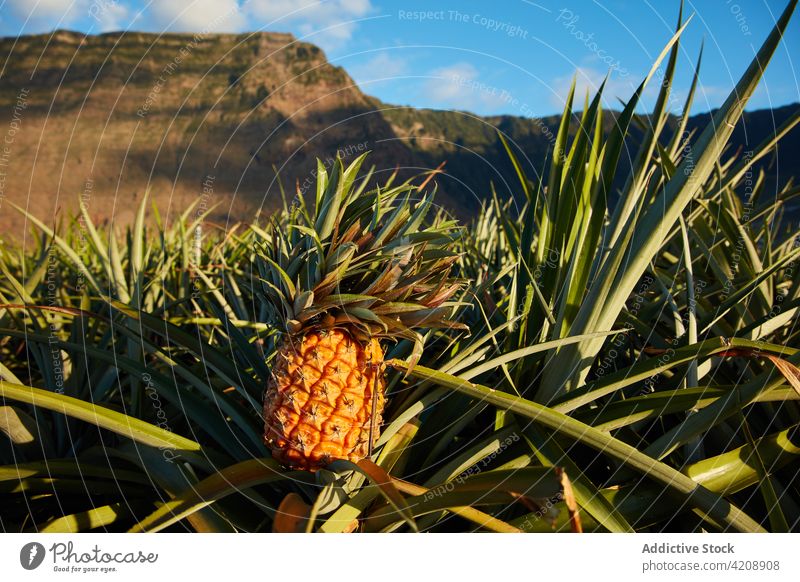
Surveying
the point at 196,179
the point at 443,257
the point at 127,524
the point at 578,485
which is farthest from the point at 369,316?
the point at 196,179

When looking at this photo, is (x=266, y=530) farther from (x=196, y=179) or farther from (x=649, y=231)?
(x=196, y=179)

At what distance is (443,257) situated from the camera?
1.08 metres

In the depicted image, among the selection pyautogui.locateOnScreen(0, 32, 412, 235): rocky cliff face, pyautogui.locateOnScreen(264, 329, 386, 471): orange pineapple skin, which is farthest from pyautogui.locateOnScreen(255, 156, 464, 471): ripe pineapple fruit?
pyautogui.locateOnScreen(0, 32, 412, 235): rocky cliff face

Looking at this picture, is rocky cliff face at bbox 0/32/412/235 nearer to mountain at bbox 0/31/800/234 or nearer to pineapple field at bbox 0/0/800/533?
mountain at bbox 0/31/800/234

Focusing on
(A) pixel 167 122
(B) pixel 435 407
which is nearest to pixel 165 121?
(A) pixel 167 122

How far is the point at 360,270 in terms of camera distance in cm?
101

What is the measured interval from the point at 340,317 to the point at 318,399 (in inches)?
6.3

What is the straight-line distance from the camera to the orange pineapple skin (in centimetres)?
101

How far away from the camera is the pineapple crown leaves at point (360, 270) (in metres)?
0.99

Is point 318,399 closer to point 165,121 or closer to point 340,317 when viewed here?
point 340,317

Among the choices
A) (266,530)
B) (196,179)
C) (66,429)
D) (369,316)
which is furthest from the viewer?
(196,179)

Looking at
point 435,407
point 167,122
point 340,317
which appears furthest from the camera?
point 167,122

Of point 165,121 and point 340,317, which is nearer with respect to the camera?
point 340,317
